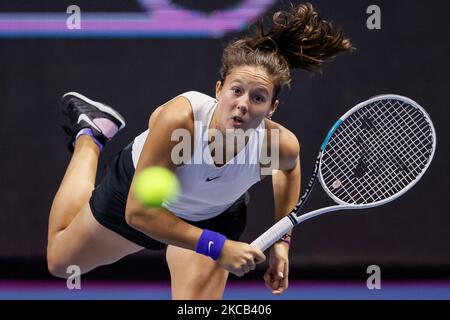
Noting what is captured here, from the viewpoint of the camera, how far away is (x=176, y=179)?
2.44 meters

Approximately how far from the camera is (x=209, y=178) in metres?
2.45

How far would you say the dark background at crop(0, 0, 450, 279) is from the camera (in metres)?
4.01

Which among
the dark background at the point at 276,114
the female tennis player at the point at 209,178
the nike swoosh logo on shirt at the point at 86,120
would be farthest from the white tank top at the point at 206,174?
the dark background at the point at 276,114

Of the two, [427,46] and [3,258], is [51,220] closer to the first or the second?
[3,258]

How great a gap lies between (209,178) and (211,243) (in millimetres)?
248

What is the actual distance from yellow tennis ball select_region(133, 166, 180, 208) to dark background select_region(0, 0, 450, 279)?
169cm

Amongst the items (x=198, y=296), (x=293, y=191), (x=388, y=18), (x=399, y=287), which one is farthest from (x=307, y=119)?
(x=198, y=296)

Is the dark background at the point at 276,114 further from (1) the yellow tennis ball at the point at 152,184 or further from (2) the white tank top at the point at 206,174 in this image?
(1) the yellow tennis ball at the point at 152,184

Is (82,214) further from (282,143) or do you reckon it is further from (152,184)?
(282,143)

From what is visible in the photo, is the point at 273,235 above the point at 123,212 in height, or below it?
below

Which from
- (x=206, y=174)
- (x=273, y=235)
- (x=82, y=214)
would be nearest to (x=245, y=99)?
(x=206, y=174)

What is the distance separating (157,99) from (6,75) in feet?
2.59

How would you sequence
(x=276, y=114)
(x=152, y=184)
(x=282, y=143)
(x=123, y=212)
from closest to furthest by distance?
(x=152, y=184) → (x=282, y=143) → (x=123, y=212) → (x=276, y=114)

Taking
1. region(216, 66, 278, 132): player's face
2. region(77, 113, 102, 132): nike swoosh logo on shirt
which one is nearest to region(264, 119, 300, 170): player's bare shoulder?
region(216, 66, 278, 132): player's face
